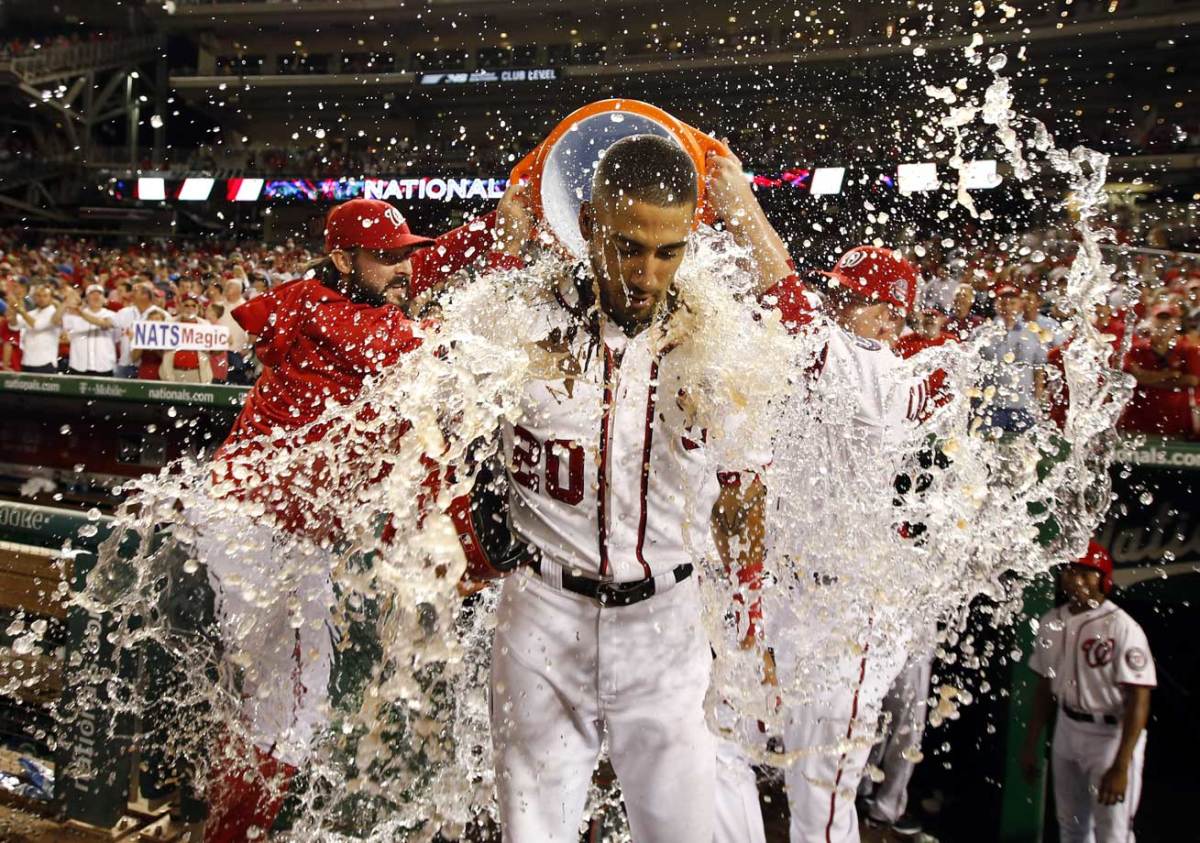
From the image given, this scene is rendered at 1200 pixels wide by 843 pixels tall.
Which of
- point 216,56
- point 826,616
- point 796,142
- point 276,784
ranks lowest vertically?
point 276,784

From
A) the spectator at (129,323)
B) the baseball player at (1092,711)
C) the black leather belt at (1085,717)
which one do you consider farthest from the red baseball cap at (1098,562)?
the spectator at (129,323)

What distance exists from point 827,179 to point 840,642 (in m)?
14.4

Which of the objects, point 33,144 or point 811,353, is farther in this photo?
point 33,144

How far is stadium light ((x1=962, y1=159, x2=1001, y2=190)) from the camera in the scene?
15.0 meters

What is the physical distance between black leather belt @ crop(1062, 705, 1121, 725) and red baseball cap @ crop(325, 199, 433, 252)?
2919mm

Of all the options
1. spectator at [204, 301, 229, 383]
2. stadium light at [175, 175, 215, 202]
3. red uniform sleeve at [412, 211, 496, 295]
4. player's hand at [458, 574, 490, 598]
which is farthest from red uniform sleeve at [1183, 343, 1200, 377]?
stadium light at [175, 175, 215, 202]

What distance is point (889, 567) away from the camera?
2.80 meters

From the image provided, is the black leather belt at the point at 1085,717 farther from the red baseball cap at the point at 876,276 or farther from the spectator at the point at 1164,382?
the red baseball cap at the point at 876,276

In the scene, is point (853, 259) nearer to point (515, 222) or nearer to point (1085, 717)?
point (515, 222)

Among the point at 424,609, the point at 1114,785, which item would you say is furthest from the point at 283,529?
the point at 1114,785

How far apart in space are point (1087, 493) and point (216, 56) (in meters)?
28.3

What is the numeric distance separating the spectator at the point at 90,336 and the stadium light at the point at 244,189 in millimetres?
14051

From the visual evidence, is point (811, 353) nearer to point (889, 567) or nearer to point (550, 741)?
point (889, 567)

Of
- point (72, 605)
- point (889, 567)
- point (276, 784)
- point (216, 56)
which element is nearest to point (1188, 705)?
point (889, 567)
